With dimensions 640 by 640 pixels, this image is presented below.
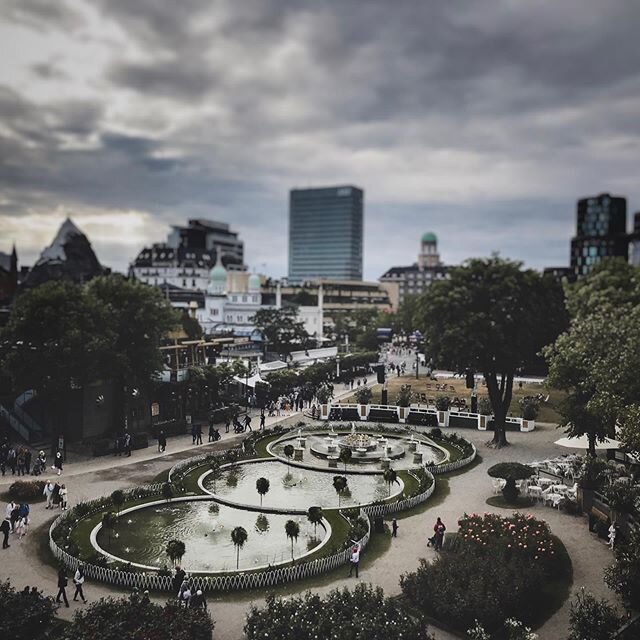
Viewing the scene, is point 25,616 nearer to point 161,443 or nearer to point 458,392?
point 161,443

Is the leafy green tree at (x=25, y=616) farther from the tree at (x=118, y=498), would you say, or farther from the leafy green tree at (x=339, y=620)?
the tree at (x=118, y=498)

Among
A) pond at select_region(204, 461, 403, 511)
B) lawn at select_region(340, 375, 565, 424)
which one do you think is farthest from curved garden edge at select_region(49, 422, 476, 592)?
lawn at select_region(340, 375, 565, 424)

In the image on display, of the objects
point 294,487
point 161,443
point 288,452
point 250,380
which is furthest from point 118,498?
point 250,380

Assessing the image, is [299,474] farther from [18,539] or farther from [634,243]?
[634,243]

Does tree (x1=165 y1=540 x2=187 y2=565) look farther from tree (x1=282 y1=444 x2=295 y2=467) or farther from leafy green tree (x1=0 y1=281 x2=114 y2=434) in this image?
leafy green tree (x1=0 y1=281 x2=114 y2=434)

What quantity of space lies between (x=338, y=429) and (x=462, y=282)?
1599 centimetres

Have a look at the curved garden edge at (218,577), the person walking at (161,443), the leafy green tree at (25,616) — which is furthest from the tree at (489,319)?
the leafy green tree at (25,616)

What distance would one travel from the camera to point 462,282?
154 ft

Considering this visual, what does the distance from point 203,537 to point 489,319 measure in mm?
25479

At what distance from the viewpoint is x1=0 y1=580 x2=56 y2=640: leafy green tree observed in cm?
1884

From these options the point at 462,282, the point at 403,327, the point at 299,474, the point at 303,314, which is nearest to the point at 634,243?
the point at 403,327

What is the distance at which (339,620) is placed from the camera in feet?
62.0

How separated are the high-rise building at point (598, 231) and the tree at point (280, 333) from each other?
10118 cm

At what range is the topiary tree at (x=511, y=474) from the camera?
Answer: 32.7 metres
